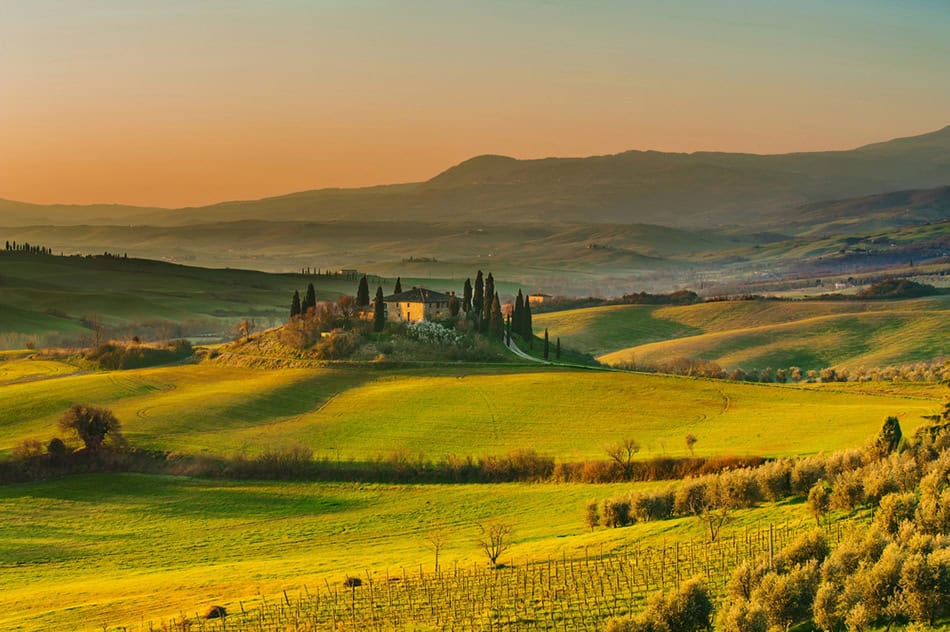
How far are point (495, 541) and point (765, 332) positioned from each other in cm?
11169

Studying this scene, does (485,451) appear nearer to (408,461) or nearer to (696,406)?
(408,461)

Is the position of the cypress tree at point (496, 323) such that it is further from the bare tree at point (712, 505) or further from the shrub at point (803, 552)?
the shrub at point (803, 552)

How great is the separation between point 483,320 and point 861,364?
155 feet

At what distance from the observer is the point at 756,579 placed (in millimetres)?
29969

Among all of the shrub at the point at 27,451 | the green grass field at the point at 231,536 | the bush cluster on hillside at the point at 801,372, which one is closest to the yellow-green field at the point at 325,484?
the green grass field at the point at 231,536

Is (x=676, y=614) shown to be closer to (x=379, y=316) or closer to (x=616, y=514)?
(x=616, y=514)

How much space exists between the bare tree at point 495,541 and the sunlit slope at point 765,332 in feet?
255

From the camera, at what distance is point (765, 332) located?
145625 millimetres

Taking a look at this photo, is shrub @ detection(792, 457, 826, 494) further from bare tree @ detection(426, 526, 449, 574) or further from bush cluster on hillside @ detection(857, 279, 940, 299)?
bush cluster on hillside @ detection(857, 279, 940, 299)

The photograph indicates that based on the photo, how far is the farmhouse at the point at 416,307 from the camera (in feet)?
393

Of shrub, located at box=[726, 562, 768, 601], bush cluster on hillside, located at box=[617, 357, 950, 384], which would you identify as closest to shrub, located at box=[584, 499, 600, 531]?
shrub, located at box=[726, 562, 768, 601]

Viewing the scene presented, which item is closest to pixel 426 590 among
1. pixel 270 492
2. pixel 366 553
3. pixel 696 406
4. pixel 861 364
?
pixel 366 553

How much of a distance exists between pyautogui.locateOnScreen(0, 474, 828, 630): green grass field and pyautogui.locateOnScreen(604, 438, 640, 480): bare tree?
2.70 meters

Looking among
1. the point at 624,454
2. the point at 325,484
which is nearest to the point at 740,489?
the point at 624,454
